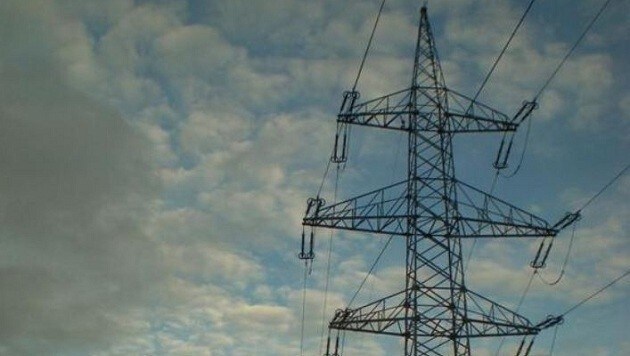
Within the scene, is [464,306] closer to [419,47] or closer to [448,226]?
[448,226]

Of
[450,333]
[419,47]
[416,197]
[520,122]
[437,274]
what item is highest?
[419,47]

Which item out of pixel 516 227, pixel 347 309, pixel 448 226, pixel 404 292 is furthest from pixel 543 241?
pixel 347 309

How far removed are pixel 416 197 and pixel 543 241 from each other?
5.07 metres

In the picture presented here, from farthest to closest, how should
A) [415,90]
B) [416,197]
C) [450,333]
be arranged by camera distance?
1. [415,90]
2. [416,197]
3. [450,333]

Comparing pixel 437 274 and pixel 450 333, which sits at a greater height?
pixel 437 274

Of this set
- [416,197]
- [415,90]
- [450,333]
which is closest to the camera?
[450,333]

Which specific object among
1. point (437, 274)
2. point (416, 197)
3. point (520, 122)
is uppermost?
point (520, 122)

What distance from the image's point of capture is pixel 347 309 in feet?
89.0

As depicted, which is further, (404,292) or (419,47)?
(419,47)

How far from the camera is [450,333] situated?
25.5 meters

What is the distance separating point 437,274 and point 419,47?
31.3 feet

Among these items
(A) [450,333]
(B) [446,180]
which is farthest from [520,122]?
(A) [450,333]

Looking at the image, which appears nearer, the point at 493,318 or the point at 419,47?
the point at 493,318

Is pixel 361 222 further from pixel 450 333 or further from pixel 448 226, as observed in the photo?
pixel 450 333
